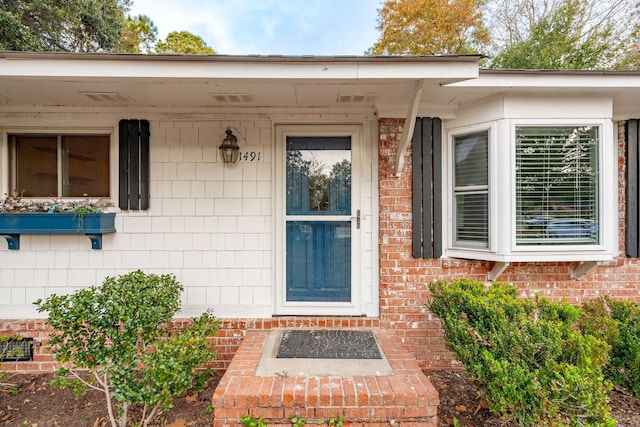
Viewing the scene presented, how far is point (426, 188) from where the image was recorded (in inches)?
118

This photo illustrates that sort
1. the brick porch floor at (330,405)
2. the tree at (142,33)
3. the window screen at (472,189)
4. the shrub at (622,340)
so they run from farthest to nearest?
the tree at (142,33) < the window screen at (472,189) < the shrub at (622,340) < the brick porch floor at (330,405)

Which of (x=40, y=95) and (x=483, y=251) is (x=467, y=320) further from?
(x=40, y=95)

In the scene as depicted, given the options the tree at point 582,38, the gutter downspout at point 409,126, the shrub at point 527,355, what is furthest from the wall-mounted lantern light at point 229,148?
the tree at point 582,38

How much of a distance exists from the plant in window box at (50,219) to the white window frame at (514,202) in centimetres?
354

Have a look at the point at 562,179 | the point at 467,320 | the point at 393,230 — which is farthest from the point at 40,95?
the point at 562,179

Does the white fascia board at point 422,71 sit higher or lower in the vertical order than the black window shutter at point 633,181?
higher

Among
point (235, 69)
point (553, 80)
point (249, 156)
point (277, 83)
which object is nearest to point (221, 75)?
point (235, 69)

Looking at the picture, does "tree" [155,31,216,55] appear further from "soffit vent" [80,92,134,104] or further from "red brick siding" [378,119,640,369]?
"red brick siding" [378,119,640,369]

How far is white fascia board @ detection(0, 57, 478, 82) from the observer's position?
220 centimetres

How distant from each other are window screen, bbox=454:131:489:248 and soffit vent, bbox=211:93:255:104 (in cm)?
202

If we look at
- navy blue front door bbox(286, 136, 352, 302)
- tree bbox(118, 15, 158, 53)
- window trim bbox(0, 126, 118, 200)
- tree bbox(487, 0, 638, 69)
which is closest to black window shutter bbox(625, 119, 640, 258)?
navy blue front door bbox(286, 136, 352, 302)

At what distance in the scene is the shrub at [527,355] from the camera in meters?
1.67

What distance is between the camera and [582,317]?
2.65m

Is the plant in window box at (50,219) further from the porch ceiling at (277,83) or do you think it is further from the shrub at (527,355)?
the shrub at (527,355)
